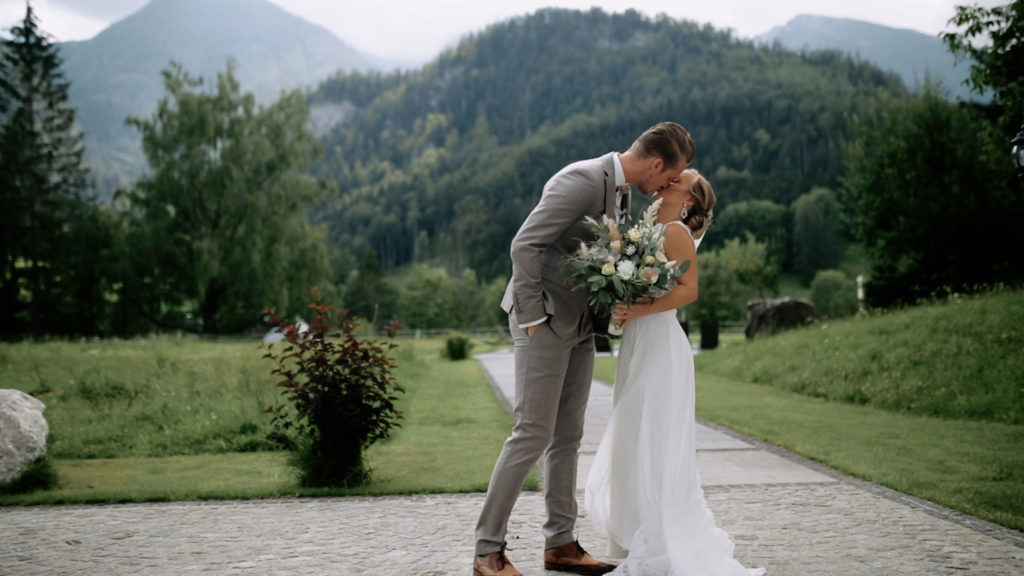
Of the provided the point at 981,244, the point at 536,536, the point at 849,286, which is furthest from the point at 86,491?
the point at 849,286

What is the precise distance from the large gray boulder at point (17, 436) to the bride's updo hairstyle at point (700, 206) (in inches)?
228

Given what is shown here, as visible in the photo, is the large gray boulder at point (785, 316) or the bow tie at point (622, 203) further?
the large gray boulder at point (785, 316)

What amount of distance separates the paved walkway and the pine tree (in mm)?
36668

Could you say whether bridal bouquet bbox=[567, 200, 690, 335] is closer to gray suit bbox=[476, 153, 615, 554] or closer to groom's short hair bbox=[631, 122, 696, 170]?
gray suit bbox=[476, 153, 615, 554]

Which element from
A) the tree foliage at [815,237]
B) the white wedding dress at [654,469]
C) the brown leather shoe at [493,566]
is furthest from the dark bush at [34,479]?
the tree foliage at [815,237]

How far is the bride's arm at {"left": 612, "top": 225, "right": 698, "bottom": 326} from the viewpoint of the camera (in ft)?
12.6

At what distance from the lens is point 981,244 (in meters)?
25.3

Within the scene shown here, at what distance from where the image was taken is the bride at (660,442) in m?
3.66

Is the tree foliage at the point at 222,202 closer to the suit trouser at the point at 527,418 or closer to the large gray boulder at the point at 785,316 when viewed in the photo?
the large gray boulder at the point at 785,316

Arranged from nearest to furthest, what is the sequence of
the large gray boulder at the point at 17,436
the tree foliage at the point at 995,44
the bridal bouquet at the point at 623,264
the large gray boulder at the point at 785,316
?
the bridal bouquet at the point at 623,264
the large gray boulder at the point at 17,436
the tree foliage at the point at 995,44
the large gray boulder at the point at 785,316

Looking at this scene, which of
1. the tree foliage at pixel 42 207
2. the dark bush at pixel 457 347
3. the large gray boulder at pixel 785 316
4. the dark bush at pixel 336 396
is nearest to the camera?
the dark bush at pixel 336 396

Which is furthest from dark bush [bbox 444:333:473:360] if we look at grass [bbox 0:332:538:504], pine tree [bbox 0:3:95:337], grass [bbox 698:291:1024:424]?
pine tree [bbox 0:3:95:337]

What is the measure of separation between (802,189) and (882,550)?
11268cm

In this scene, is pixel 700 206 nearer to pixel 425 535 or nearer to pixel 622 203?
pixel 622 203
